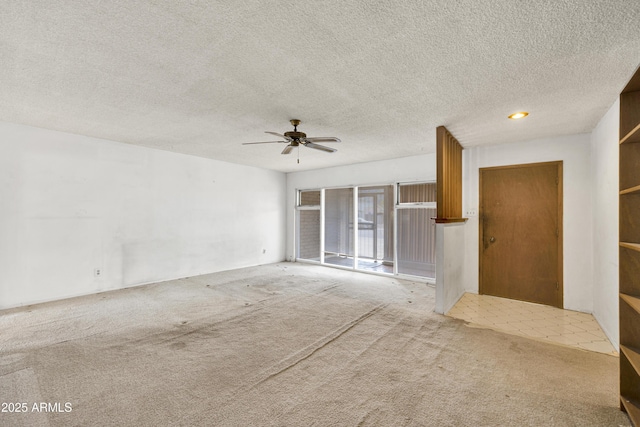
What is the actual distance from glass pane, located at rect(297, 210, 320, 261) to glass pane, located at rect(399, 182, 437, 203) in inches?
103

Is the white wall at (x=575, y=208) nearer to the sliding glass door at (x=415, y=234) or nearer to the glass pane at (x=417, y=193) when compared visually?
the glass pane at (x=417, y=193)

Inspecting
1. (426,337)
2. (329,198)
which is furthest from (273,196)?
(426,337)

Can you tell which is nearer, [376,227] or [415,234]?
[415,234]

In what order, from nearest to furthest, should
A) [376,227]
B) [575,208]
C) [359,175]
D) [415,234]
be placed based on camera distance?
[575,208], [415,234], [359,175], [376,227]

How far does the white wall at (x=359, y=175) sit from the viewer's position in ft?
17.1

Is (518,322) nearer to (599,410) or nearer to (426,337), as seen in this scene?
(426,337)

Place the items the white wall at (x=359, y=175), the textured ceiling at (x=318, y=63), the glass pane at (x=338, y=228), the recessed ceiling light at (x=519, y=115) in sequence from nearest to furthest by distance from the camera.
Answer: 1. the textured ceiling at (x=318, y=63)
2. the recessed ceiling light at (x=519, y=115)
3. the white wall at (x=359, y=175)
4. the glass pane at (x=338, y=228)

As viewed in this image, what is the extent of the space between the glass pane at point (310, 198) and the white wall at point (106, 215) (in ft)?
5.14

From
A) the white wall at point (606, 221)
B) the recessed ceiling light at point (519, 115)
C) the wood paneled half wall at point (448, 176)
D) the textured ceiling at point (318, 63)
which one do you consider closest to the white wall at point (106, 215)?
the textured ceiling at point (318, 63)

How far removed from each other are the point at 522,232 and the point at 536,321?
1.39 meters

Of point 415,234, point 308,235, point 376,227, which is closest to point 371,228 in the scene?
point 376,227

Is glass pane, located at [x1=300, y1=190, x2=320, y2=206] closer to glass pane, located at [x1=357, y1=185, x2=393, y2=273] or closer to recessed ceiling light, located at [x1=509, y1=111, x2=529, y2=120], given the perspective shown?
glass pane, located at [x1=357, y1=185, x2=393, y2=273]

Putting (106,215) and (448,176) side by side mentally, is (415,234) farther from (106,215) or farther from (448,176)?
(106,215)

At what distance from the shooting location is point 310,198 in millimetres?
7379
